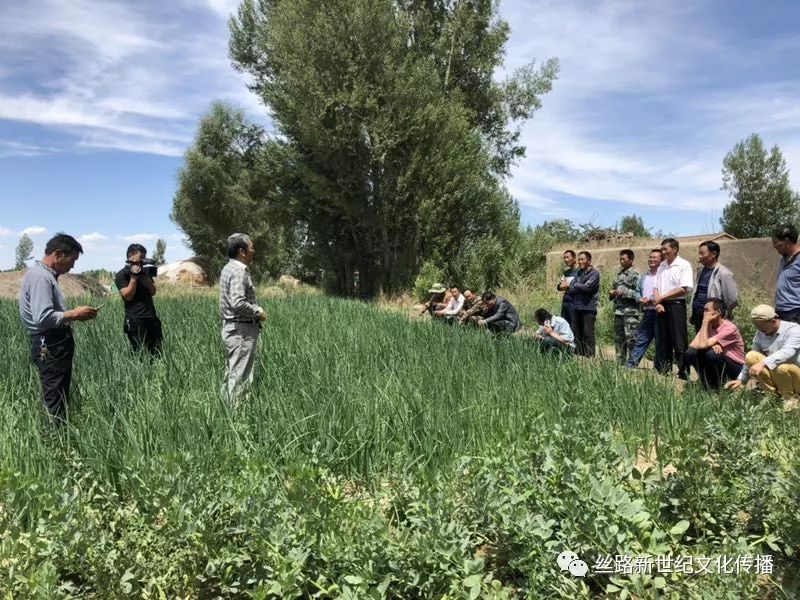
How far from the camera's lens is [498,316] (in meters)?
7.12

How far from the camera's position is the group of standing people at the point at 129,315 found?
3.64 meters

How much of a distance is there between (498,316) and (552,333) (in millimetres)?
1260

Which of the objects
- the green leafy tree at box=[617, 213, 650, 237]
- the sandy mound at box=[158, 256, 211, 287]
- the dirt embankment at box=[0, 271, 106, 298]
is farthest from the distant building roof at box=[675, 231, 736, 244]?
the sandy mound at box=[158, 256, 211, 287]

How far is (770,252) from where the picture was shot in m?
7.58

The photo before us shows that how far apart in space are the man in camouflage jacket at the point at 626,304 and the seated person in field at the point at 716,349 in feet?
3.94

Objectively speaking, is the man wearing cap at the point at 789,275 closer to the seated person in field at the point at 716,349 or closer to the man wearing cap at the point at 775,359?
the man wearing cap at the point at 775,359

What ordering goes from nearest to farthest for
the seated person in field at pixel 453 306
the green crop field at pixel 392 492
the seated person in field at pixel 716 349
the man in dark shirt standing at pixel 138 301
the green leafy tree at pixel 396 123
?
the green crop field at pixel 392 492
the seated person in field at pixel 716 349
the man in dark shirt standing at pixel 138 301
the seated person in field at pixel 453 306
the green leafy tree at pixel 396 123

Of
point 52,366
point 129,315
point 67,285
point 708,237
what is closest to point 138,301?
point 129,315

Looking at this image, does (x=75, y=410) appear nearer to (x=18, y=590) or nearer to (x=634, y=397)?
(x=18, y=590)

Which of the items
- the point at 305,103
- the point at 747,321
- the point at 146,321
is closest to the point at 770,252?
the point at 747,321

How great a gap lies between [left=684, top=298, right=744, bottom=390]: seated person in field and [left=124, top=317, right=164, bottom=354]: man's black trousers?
4935mm

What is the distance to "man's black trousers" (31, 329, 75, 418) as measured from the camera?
3672mm

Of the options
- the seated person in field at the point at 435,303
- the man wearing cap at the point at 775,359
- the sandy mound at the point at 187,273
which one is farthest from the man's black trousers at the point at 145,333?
the sandy mound at the point at 187,273

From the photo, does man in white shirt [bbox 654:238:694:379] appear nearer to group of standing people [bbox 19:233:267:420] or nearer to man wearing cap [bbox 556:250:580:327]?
man wearing cap [bbox 556:250:580:327]
